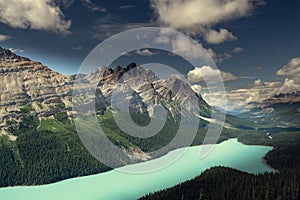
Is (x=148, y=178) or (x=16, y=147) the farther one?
(x=16, y=147)

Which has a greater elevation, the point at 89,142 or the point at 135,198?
the point at 89,142

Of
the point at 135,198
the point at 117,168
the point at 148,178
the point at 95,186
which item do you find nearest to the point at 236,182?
→ the point at 135,198

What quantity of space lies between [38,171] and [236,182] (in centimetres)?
10865

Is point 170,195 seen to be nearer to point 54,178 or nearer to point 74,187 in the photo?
point 74,187

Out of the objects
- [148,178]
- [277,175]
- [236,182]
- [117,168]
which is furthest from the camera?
[117,168]

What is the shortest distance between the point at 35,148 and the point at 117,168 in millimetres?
54378

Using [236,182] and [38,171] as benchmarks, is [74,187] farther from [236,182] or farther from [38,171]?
[236,182]

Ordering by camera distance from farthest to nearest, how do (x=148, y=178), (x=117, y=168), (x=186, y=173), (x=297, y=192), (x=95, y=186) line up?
(x=117, y=168) → (x=186, y=173) → (x=148, y=178) → (x=95, y=186) → (x=297, y=192)

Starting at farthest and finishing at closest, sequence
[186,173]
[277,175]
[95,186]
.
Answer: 1. [186,173]
2. [95,186]
3. [277,175]

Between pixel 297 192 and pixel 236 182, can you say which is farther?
pixel 236 182

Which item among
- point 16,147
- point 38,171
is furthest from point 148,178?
point 16,147

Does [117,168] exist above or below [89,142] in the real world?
below

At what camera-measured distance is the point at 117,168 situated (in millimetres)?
191750

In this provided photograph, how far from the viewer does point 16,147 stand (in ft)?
639
